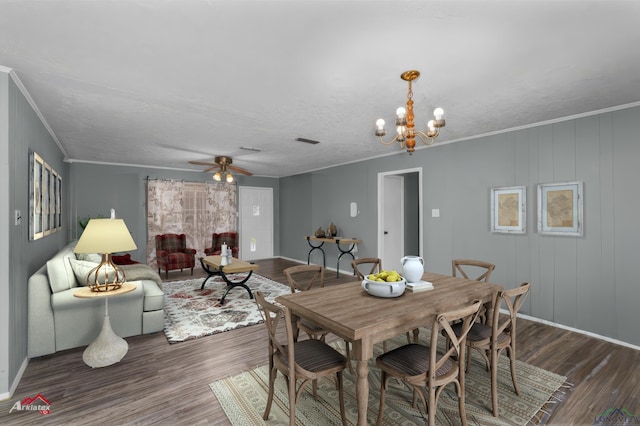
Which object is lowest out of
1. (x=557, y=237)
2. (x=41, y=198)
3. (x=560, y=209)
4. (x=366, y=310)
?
(x=366, y=310)

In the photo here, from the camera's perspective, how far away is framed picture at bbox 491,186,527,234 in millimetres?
3943

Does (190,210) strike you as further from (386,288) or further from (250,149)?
(386,288)

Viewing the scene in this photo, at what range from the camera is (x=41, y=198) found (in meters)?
3.31

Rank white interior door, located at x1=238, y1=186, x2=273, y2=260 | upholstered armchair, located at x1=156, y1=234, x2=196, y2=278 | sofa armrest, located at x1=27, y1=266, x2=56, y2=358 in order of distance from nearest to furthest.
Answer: sofa armrest, located at x1=27, y1=266, x2=56, y2=358
upholstered armchair, located at x1=156, y1=234, x2=196, y2=278
white interior door, located at x1=238, y1=186, x2=273, y2=260

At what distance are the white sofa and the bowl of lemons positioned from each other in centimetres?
254

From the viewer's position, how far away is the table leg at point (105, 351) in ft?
8.87

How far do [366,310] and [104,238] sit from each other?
227cm

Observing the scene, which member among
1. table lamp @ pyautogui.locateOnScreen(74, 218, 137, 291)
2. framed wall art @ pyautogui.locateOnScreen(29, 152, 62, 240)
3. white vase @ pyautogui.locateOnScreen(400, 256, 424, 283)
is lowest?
white vase @ pyautogui.locateOnScreen(400, 256, 424, 283)

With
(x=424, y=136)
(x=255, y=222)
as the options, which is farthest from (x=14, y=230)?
(x=255, y=222)

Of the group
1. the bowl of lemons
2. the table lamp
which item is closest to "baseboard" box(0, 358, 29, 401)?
the table lamp

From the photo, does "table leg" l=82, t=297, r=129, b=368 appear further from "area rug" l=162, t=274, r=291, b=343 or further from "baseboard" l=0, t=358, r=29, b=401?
"area rug" l=162, t=274, r=291, b=343

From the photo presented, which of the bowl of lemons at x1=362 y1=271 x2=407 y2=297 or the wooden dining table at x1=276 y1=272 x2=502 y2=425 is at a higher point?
the bowl of lemons at x1=362 y1=271 x2=407 y2=297

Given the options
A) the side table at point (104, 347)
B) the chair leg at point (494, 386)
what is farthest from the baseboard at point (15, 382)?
the chair leg at point (494, 386)

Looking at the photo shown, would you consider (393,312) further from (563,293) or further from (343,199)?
(343,199)
